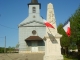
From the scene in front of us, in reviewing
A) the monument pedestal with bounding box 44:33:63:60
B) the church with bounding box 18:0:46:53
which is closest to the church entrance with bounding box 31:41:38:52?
the church with bounding box 18:0:46:53

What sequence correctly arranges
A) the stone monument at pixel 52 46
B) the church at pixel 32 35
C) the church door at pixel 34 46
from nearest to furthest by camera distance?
the stone monument at pixel 52 46, the church at pixel 32 35, the church door at pixel 34 46

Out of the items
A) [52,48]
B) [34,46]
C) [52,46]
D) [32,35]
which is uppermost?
[32,35]

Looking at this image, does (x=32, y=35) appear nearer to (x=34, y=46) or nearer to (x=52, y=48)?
(x=34, y=46)

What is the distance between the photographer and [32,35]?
46.5 m

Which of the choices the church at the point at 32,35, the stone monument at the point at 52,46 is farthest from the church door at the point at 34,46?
the stone monument at the point at 52,46

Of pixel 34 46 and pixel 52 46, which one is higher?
pixel 34 46

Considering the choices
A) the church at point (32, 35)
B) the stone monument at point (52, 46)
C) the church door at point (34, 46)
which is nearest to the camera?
the stone monument at point (52, 46)

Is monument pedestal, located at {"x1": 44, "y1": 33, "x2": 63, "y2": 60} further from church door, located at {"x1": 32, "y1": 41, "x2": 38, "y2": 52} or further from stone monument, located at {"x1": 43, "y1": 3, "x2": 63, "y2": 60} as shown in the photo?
church door, located at {"x1": 32, "y1": 41, "x2": 38, "y2": 52}

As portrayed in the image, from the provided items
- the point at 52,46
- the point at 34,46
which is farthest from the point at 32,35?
the point at 52,46

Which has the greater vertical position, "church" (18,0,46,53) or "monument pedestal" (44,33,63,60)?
"church" (18,0,46,53)

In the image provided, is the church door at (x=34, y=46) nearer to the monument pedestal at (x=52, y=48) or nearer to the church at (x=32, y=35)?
the church at (x=32, y=35)

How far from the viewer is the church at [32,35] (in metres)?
45.7

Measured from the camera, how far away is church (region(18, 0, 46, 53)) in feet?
150

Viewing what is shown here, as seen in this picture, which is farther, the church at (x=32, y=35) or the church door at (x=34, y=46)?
the church door at (x=34, y=46)
